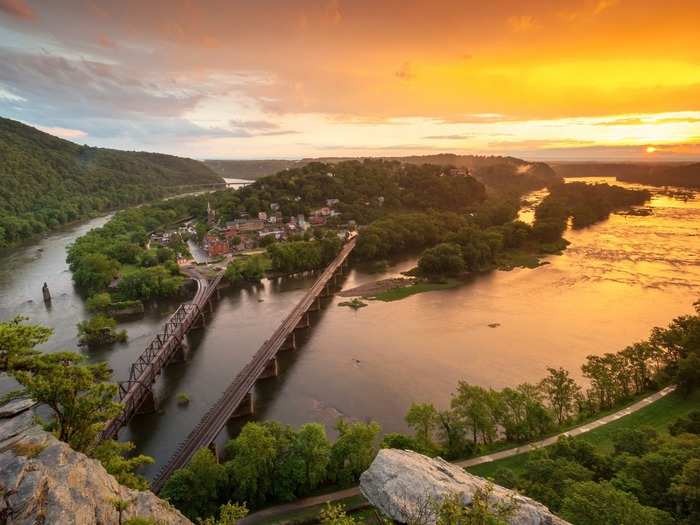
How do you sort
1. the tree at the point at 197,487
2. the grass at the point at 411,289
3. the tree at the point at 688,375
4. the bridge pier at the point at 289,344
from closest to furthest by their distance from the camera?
the tree at the point at 197,487 < the tree at the point at 688,375 < the bridge pier at the point at 289,344 < the grass at the point at 411,289

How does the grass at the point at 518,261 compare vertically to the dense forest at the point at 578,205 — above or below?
below

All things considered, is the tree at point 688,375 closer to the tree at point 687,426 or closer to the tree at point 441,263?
the tree at point 687,426

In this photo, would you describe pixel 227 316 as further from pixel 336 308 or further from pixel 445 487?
pixel 445 487

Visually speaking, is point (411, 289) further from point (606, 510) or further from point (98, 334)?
point (606, 510)

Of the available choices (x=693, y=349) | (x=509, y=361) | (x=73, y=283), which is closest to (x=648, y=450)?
(x=693, y=349)

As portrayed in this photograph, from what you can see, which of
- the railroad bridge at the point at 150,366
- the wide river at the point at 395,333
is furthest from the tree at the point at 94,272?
the railroad bridge at the point at 150,366

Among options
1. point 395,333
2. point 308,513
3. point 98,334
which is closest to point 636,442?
point 308,513
